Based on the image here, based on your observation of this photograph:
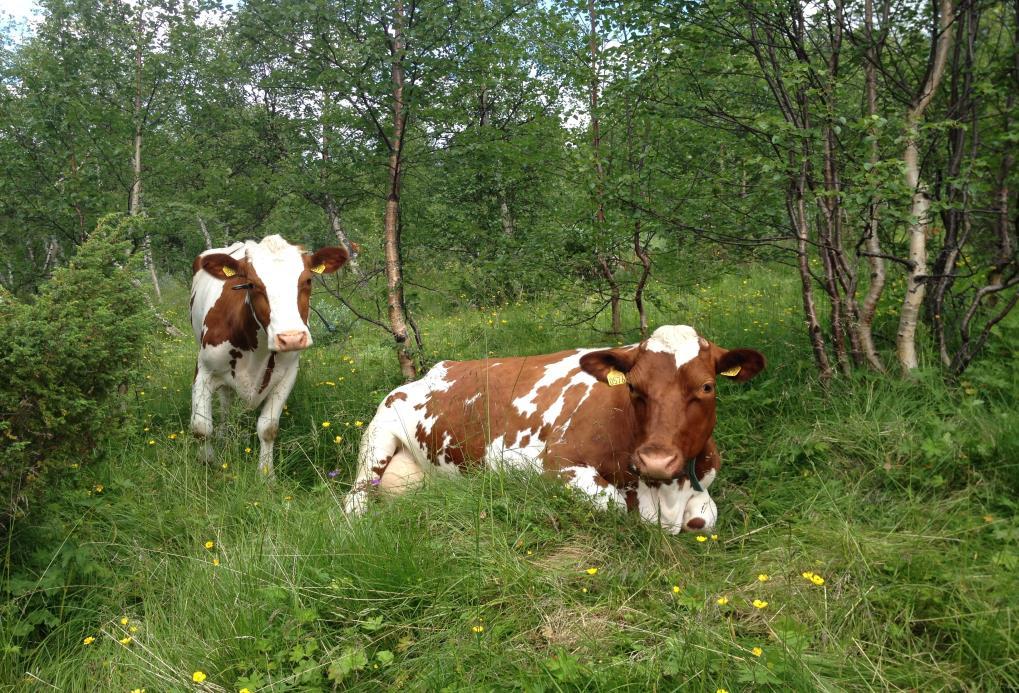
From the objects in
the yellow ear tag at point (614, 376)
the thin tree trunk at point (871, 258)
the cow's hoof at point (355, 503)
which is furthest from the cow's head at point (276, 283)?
the thin tree trunk at point (871, 258)

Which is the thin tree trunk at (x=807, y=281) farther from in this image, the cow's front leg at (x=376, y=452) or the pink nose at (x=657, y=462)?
the cow's front leg at (x=376, y=452)

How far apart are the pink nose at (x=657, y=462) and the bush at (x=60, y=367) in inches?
114

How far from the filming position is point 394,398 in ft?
17.6

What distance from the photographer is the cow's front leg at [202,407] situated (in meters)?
5.45

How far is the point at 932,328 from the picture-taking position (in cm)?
512

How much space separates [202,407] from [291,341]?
131cm

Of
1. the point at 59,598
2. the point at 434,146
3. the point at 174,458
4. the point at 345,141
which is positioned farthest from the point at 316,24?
the point at 59,598

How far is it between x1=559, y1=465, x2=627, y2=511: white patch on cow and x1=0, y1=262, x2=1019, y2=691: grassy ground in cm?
13

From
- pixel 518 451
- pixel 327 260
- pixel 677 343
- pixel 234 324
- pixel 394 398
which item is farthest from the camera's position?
pixel 327 260

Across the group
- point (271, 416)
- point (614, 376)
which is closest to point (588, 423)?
point (614, 376)

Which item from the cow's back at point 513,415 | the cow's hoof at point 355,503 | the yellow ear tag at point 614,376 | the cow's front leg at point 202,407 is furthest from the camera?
the cow's front leg at point 202,407

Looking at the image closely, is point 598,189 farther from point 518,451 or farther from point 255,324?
point 255,324

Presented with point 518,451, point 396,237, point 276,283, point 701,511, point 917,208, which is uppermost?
point 396,237

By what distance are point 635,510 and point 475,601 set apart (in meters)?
1.30
